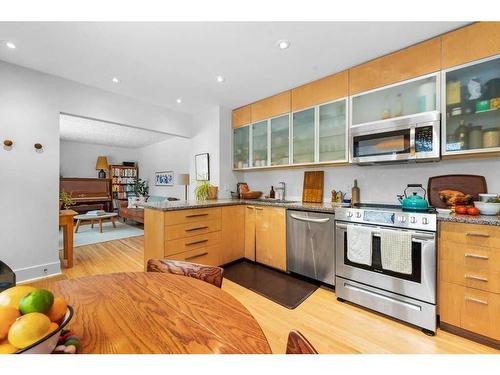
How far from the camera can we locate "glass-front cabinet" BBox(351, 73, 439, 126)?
1952 mm

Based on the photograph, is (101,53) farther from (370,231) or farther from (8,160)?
(370,231)

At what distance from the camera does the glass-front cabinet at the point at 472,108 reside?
171 centimetres

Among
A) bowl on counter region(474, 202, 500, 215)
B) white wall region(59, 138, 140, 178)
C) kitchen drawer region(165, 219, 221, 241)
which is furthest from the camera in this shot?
white wall region(59, 138, 140, 178)

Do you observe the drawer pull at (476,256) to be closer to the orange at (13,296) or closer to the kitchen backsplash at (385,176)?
the kitchen backsplash at (385,176)

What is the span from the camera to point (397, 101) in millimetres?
2139

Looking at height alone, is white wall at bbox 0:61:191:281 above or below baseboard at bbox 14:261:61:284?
above

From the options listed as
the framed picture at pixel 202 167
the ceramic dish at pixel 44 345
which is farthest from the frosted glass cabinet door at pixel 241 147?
the ceramic dish at pixel 44 345

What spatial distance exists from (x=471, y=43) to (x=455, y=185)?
3.89ft

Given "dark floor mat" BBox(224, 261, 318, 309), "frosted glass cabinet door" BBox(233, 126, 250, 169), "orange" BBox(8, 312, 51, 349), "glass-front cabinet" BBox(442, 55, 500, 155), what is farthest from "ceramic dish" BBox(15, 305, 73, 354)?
"frosted glass cabinet door" BBox(233, 126, 250, 169)

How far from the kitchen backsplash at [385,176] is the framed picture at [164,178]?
3.87 meters

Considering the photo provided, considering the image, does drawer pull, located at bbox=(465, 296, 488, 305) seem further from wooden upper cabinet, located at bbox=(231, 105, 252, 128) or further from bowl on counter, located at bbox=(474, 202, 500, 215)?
wooden upper cabinet, located at bbox=(231, 105, 252, 128)

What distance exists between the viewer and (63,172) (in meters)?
6.41

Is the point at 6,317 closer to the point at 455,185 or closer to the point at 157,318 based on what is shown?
the point at 157,318

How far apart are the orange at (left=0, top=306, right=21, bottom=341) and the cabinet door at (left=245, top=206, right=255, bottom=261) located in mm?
2573
